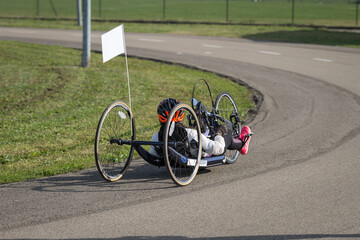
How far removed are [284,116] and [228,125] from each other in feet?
11.3

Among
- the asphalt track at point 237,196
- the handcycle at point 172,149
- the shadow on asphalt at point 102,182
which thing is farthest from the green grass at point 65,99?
the asphalt track at point 237,196

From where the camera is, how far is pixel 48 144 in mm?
9547

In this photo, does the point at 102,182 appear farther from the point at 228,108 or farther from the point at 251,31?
A: the point at 251,31

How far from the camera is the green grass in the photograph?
8.70 m

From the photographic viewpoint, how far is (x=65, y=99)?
1349 cm

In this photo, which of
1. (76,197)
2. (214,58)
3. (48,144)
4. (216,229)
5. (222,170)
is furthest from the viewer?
(214,58)

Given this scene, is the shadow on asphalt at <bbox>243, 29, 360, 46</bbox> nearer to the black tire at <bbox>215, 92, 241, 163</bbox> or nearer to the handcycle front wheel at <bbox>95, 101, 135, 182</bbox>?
the black tire at <bbox>215, 92, 241, 163</bbox>

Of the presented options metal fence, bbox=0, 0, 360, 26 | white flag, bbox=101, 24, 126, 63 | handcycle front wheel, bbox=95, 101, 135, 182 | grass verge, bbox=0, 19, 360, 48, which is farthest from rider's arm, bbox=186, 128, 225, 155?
metal fence, bbox=0, 0, 360, 26

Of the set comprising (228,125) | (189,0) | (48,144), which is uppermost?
(189,0)

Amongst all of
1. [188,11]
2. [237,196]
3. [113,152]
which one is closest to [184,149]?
[237,196]

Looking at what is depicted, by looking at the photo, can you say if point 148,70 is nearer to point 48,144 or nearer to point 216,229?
point 48,144

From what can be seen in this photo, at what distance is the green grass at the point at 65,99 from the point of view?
8695 millimetres

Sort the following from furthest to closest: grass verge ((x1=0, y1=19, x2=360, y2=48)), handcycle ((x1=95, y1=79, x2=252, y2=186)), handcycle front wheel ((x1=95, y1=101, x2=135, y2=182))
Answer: grass verge ((x1=0, y1=19, x2=360, y2=48)) < handcycle front wheel ((x1=95, y1=101, x2=135, y2=182)) < handcycle ((x1=95, y1=79, x2=252, y2=186))

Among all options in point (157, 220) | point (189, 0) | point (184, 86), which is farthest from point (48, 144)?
point (189, 0)
